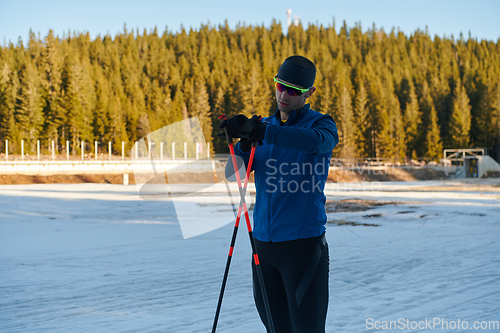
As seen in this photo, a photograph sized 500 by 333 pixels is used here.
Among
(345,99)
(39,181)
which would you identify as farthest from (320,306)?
(345,99)

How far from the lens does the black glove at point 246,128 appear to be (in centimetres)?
158

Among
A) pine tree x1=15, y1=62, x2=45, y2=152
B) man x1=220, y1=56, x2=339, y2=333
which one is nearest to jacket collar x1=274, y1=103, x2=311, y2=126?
man x1=220, y1=56, x2=339, y2=333

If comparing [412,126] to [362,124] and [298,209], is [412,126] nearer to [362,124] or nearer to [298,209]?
[362,124]

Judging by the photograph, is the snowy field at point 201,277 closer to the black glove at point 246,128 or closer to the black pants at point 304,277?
the black pants at point 304,277

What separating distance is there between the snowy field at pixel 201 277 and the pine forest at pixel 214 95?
49.2 m

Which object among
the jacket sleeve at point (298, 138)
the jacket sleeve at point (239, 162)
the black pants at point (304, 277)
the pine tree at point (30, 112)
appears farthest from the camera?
the pine tree at point (30, 112)

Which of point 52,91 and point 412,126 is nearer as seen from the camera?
point 52,91

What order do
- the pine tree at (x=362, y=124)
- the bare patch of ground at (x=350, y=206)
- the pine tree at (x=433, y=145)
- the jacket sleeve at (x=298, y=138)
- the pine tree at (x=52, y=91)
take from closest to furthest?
the jacket sleeve at (x=298, y=138), the bare patch of ground at (x=350, y=206), the pine tree at (x=52, y=91), the pine tree at (x=433, y=145), the pine tree at (x=362, y=124)

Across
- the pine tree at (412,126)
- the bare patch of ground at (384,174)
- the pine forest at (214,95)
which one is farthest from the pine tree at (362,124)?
the bare patch of ground at (384,174)

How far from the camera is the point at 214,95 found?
80.2 m

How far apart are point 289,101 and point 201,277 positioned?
3665mm

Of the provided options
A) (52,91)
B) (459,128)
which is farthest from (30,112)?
(459,128)

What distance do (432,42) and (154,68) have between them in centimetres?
8449

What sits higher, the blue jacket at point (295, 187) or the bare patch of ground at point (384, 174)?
the blue jacket at point (295, 187)
